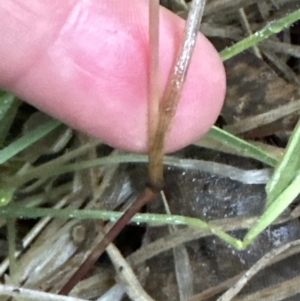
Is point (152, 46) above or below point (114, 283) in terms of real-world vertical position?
above

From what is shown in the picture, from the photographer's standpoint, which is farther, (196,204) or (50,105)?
(196,204)

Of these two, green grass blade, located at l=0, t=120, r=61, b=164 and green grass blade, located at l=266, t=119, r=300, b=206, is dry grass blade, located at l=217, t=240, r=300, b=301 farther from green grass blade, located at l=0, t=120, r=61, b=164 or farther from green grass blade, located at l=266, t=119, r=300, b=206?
green grass blade, located at l=0, t=120, r=61, b=164

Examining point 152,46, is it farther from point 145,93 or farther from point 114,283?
point 114,283

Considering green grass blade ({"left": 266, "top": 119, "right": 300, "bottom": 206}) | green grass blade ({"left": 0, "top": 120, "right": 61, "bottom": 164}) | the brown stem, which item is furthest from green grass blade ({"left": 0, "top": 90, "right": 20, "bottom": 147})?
green grass blade ({"left": 266, "top": 119, "right": 300, "bottom": 206})

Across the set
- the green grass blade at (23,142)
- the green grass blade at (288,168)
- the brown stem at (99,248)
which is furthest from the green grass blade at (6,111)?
the green grass blade at (288,168)

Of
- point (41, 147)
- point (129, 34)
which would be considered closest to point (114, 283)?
point (41, 147)

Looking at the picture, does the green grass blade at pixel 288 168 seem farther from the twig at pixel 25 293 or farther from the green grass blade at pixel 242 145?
the twig at pixel 25 293
